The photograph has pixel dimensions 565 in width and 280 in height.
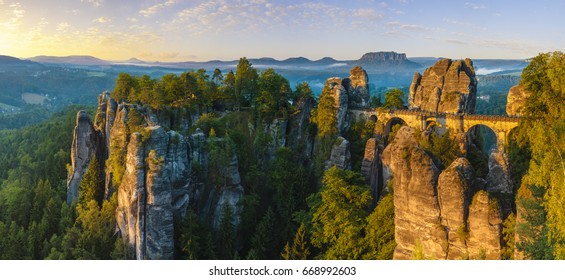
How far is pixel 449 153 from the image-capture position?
29.5m

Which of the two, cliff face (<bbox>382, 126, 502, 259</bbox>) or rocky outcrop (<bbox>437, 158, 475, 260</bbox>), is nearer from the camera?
cliff face (<bbox>382, 126, 502, 259</bbox>)

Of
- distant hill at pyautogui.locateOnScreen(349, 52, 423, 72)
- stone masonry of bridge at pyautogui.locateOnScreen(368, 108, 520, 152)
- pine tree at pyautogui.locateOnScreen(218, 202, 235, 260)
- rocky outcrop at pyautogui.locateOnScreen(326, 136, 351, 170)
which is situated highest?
distant hill at pyautogui.locateOnScreen(349, 52, 423, 72)

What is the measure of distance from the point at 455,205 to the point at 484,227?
5.24 feet

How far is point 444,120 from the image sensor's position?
39625 millimetres

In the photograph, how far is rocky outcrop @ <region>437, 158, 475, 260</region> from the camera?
65.7 feet

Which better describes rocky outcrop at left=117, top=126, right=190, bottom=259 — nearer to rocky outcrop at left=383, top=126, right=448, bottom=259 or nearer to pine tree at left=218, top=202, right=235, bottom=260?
pine tree at left=218, top=202, right=235, bottom=260

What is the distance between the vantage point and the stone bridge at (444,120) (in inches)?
1441

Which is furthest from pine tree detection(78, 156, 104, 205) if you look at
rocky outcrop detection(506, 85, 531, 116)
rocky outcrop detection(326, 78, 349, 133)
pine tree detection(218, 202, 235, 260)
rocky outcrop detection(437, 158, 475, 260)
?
rocky outcrop detection(506, 85, 531, 116)

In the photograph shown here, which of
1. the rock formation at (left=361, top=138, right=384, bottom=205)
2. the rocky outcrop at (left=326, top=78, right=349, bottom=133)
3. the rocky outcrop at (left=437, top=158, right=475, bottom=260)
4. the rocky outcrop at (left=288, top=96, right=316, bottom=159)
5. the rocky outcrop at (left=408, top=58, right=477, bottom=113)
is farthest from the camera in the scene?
the rocky outcrop at (left=288, top=96, right=316, bottom=159)

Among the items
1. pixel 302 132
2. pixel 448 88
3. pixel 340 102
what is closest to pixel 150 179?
pixel 302 132

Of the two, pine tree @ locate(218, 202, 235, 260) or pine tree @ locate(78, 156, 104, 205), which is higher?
pine tree @ locate(78, 156, 104, 205)

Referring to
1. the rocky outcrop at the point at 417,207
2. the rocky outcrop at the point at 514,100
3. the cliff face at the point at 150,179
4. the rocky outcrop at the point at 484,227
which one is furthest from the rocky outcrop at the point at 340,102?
the rocky outcrop at the point at 484,227

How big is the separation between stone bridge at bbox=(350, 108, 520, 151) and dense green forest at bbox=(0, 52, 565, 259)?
5.86 feet

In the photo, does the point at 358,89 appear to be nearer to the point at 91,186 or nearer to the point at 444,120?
the point at 444,120
